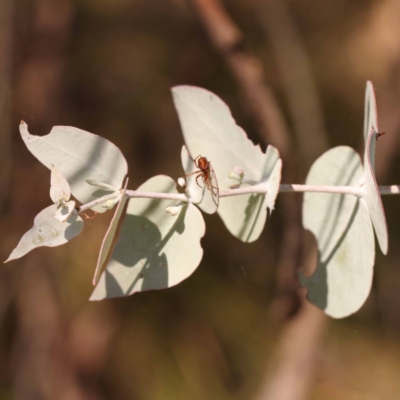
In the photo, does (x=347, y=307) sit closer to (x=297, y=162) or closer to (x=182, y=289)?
(x=297, y=162)

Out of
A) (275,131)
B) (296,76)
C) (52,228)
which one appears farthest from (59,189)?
(296,76)

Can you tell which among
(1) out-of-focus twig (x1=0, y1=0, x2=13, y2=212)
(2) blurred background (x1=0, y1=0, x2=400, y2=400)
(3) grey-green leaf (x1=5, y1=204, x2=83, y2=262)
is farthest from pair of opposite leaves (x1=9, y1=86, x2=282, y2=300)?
(1) out-of-focus twig (x1=0, y1=0, x2=13, y2=212)

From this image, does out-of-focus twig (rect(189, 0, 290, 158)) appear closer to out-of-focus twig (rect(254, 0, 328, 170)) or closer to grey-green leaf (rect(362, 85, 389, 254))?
out-of-focus twig (rect(254, 0, 328, 170))

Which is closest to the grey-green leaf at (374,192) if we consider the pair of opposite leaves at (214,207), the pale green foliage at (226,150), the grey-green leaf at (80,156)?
the pair of opposite leaves at (214,207)

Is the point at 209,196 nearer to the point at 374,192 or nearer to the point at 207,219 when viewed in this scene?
the point at 374,192

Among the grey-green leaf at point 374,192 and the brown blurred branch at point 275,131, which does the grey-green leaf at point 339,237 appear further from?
the brown blurred branch at point 275,131

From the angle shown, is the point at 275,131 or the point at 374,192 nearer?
the point at 374,192

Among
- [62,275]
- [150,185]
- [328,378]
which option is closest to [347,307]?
[150,185]
